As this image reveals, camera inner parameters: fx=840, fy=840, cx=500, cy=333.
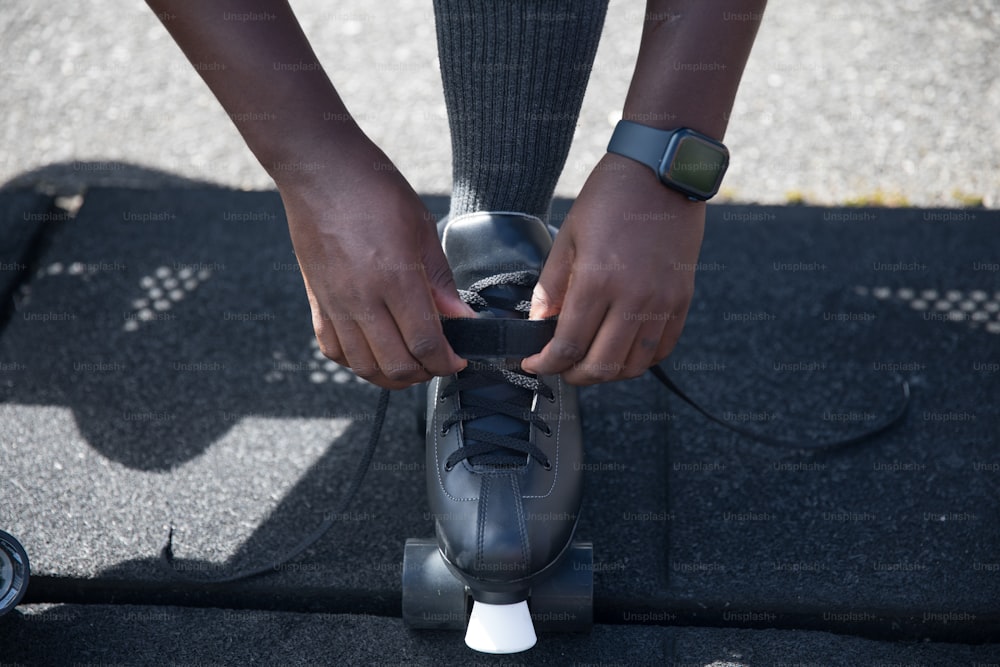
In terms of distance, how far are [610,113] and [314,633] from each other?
1.32 metres

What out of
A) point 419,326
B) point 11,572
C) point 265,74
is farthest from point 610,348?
point 11,572

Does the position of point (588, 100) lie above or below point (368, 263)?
below

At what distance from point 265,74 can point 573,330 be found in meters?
0.43

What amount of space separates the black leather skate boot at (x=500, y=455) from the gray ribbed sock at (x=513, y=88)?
0.08 meters

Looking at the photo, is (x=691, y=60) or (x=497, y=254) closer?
(x=691, y=60)

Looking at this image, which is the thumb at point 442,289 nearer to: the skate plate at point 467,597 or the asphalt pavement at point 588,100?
the skate plate at point 467,597

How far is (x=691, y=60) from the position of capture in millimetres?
913

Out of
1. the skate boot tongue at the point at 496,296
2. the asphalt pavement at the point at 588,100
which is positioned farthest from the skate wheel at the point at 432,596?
the asphalt pavement at the point at 588,100

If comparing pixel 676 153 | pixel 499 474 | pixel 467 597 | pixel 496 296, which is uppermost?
pixel 676 153

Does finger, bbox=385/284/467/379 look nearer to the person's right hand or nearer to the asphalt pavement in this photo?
the person's right hand

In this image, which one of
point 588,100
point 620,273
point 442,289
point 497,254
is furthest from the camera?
point 588,100

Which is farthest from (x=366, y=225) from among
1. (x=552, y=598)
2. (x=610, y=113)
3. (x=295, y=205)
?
(x=610, y=113)

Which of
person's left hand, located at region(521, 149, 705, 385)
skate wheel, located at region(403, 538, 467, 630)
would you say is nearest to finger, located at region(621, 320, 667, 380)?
person's left hand, located at region(521, 149, 705, 385)

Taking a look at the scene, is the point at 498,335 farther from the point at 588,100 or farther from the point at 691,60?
the point at 588,100
